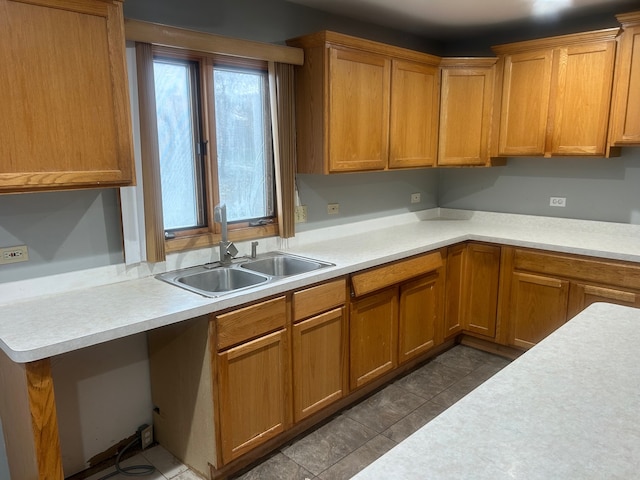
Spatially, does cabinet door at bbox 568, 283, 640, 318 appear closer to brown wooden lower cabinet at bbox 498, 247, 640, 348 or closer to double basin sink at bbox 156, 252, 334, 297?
brown wooden lower cabinet at bbox 498, 247, 640, 348

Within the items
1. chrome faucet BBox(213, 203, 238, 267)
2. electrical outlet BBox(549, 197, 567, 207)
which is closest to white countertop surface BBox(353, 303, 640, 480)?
chrome faucet BBox(213, 203, 238, 267)

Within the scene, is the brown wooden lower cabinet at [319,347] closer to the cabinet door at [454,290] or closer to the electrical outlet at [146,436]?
the electrical outlet at [146,436]

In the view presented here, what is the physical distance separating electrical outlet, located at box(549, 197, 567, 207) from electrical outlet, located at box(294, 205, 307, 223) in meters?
1.98

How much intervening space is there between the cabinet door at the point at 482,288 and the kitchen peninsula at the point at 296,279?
11cm

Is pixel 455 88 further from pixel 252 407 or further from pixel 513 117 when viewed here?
pixel 252 407

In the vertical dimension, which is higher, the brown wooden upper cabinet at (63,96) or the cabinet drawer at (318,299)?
the brown wooden upper cabinet at (63,96)

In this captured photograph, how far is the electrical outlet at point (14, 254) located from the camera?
1.99 metres

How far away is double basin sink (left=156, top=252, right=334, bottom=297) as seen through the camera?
8.02 ft

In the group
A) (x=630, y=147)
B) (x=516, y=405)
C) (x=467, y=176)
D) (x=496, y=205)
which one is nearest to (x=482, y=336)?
(x=496, y=205)

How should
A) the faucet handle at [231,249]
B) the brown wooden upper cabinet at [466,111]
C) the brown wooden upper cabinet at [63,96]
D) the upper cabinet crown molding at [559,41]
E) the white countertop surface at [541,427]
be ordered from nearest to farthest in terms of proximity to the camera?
the white countertop surface at [541,427] < the brown wooden upper cabinet at [63,96] < the faucet handle at [231,249] < the upper cabinet crown molding at [559,41] < the brown wooden upper cabinet at [466,111]

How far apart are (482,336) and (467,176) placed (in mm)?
1409

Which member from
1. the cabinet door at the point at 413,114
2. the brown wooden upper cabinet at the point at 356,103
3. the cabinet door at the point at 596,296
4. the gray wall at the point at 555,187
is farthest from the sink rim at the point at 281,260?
the gray wall at the point at 555,187

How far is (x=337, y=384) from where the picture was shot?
271 cm

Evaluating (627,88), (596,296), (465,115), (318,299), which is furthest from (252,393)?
(627,88)
